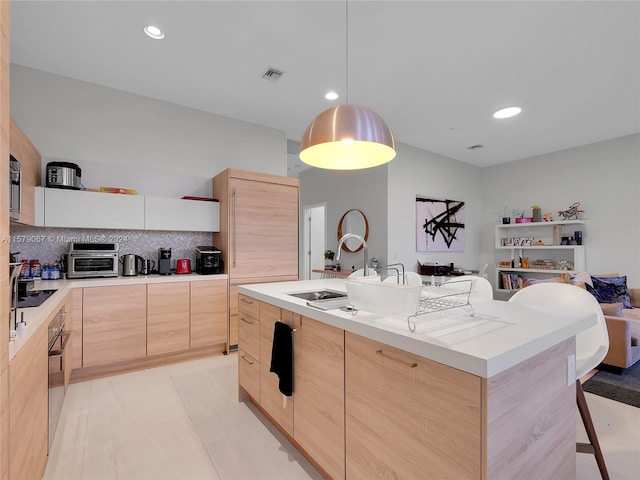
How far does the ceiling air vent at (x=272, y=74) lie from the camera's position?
9.49 feet

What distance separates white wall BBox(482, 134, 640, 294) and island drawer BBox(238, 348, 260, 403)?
17.0ft

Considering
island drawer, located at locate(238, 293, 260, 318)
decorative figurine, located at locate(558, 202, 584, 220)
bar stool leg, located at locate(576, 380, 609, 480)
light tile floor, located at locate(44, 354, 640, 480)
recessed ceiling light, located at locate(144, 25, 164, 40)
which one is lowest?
light tile floor, located at locate(44, 354, 640, 480)

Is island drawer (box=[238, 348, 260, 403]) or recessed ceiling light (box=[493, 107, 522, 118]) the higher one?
recessed ceiling light (box=[493, 107, 522, 118])

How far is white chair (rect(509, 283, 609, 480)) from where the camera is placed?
1536 millimetres

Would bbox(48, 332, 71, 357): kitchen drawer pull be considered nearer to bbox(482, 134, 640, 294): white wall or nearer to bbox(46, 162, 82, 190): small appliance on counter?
bbox(46, 162, 82, 190): small appliance on counter

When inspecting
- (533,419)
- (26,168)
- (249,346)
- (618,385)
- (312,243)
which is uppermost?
(26,168)

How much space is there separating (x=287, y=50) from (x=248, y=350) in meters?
2.34

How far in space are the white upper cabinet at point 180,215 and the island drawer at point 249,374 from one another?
1.64 m

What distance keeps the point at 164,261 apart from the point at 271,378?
199 cm

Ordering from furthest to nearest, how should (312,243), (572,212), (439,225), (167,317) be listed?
(312,243), (439,225), (572,212), (167,317)

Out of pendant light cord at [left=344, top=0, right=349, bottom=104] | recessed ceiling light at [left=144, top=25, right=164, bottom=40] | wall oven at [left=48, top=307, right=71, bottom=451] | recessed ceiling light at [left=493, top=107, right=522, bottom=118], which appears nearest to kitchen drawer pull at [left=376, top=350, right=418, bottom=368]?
wall oven at [left=48, top=307, right=71, bottom=451]

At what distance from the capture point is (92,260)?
9.70 feet

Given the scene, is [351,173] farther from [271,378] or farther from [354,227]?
[271,378]

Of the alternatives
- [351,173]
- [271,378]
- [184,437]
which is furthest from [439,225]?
[184,437]
